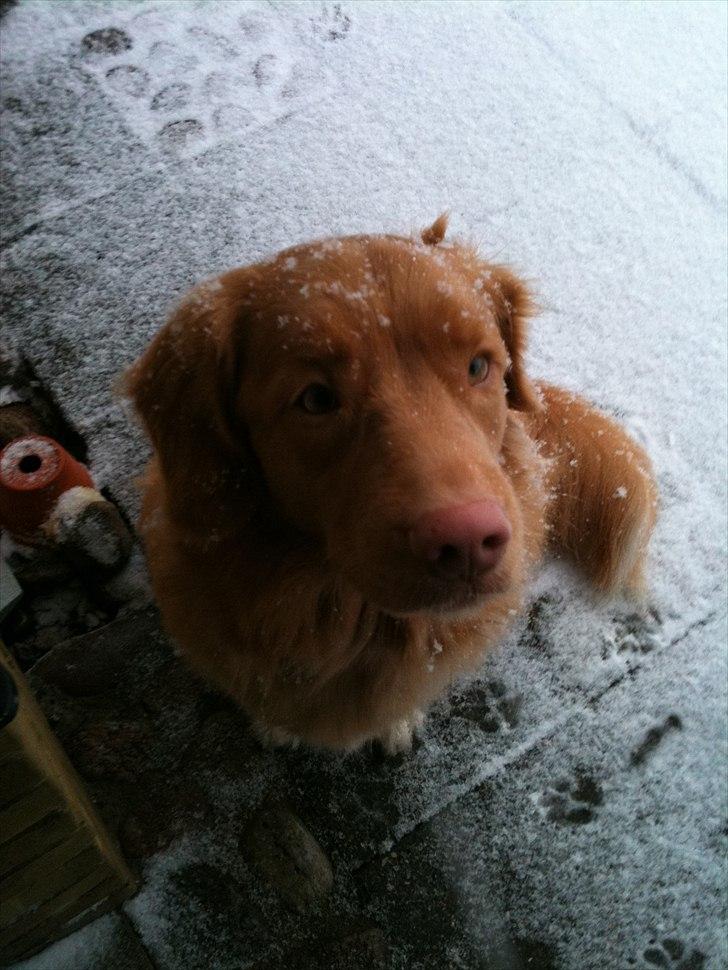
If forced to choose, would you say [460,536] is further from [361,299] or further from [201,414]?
[201,414]

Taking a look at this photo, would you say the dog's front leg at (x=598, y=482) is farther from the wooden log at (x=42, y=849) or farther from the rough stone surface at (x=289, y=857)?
the wooden log at (x=42, y=849)

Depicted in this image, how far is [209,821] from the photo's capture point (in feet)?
6.77

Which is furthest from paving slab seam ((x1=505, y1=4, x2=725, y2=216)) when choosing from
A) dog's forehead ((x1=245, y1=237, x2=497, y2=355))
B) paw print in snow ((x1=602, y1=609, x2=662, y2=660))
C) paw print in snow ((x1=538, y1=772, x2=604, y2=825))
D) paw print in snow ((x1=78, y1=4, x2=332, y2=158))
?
paw print in snow ((x1=538, y1=772, x2=604, y2=825))

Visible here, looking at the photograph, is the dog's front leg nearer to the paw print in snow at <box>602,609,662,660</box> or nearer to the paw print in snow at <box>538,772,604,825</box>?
the paw print in snow at <box>602,609,662,660</box>

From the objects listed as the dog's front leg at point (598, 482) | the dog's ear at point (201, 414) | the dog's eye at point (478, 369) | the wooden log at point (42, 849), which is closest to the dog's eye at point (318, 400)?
the dog's ear at point (201, 414)

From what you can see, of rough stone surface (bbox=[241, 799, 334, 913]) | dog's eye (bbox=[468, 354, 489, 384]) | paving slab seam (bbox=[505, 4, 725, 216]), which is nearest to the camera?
dog's eye (bbox=[468, 354, 489, 384])

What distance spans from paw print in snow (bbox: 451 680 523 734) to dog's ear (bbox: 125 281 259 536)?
3.88 ft

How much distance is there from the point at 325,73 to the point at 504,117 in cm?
98

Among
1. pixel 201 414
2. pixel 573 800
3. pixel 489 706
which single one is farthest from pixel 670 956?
pixel 201 414

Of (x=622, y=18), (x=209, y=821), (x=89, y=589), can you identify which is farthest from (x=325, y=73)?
(x=209, y=821)

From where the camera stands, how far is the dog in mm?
1300

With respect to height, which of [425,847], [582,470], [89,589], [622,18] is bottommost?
[89,589]

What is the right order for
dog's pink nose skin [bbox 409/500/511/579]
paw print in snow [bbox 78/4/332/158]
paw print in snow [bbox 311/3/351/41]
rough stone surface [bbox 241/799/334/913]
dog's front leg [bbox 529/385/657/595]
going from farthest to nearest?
paw print in snow [bbox 311/3/351/41] → paw print in snow [bbox 78/4/332/158] → dog's front leg [bbox 529/385/657/595] → rough stone surface [bbox 241/799/334/913] → dog's pink nose skin [bbox 409/500/511/579]

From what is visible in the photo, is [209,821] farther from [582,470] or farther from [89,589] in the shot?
[582,470]
